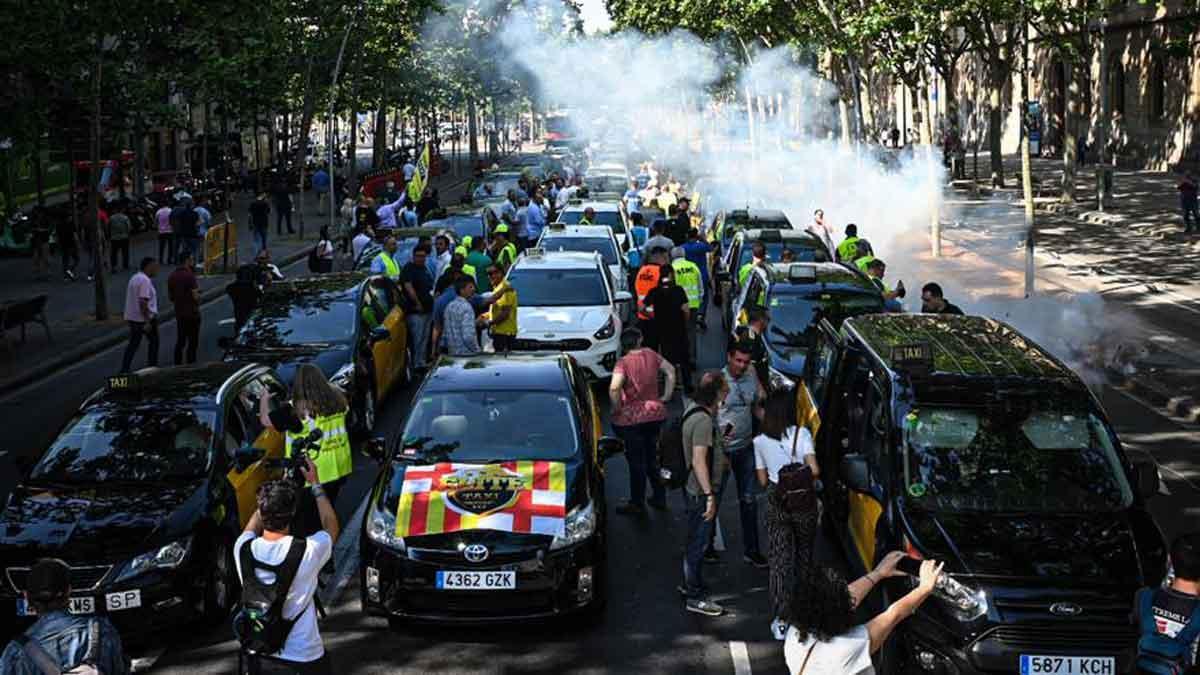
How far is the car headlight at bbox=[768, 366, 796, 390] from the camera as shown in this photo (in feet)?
46.9

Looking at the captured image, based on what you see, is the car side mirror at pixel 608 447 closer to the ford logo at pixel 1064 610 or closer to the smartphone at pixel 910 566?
the smartphone at pixel 910 566

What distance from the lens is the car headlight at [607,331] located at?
17.3 m

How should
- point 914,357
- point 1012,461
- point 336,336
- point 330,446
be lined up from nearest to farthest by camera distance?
1. point 1012,461
2. point 914,357
3. point 330,446
4. point 336,336

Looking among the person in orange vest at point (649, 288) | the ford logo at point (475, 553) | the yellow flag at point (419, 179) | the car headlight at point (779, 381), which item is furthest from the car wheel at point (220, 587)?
the yellow flag at point (419, 179)

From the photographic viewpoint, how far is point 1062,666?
297 inches

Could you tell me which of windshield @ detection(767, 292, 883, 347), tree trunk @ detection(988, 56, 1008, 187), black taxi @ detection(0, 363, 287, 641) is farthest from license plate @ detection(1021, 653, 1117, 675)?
tree trunk @ detection(988, 56, 1008, 187)

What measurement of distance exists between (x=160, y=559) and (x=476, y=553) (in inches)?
80.9

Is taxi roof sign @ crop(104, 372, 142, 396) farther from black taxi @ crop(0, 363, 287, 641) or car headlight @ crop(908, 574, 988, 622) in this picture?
car headlight @ crop(908, 574, 988, 622)

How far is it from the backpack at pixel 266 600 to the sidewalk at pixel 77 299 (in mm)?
14925

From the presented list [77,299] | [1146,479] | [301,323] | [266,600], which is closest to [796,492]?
[1146,479]

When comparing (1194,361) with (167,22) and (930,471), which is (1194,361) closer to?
(930,471)

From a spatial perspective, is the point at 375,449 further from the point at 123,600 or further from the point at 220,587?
the point at 123,600

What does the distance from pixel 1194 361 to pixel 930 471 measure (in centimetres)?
1284

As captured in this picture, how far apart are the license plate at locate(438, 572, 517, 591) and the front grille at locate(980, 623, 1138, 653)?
3.00m
